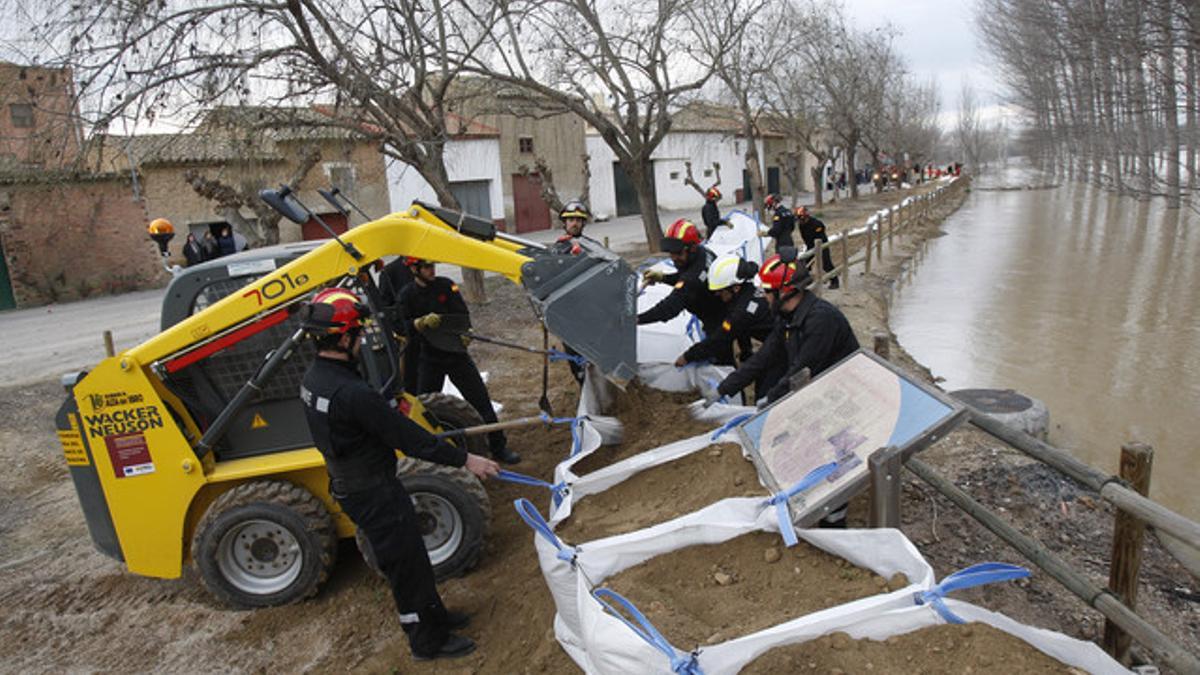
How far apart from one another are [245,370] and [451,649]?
2066 mm

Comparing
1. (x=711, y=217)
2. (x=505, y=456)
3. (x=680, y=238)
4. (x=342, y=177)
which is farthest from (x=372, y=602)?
(x=342, y=177)

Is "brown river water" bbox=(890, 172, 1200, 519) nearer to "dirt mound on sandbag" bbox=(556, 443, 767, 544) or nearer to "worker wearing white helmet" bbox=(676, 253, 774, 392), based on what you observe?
"worker wearing white helmet" bbox=(676, 253, 774, 392)

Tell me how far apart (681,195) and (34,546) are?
3659cm

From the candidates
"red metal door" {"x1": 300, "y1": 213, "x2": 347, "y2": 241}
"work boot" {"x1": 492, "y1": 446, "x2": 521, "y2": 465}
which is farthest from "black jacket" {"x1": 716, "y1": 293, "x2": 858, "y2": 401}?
"red metal door" {"x1": 300, "y1": 213, "x2": 347, "y2": 241}

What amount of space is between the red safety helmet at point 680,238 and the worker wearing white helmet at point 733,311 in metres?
0.57

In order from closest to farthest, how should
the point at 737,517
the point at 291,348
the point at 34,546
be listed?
the point at 737,517, the point at 291,348, the point at 34,546

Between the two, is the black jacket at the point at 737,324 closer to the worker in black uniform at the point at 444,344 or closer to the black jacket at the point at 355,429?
the worker in black uniform at the point at 444,344

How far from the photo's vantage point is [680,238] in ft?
20.6

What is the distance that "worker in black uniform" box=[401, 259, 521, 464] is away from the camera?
236 inches

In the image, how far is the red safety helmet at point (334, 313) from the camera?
347cm

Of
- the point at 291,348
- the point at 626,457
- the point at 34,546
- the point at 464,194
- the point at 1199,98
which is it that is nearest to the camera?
the point at 291,348

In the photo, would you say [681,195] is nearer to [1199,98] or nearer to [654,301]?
[1199,98]

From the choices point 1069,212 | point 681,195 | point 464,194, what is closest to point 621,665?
point 464,194

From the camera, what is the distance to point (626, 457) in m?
4.56
